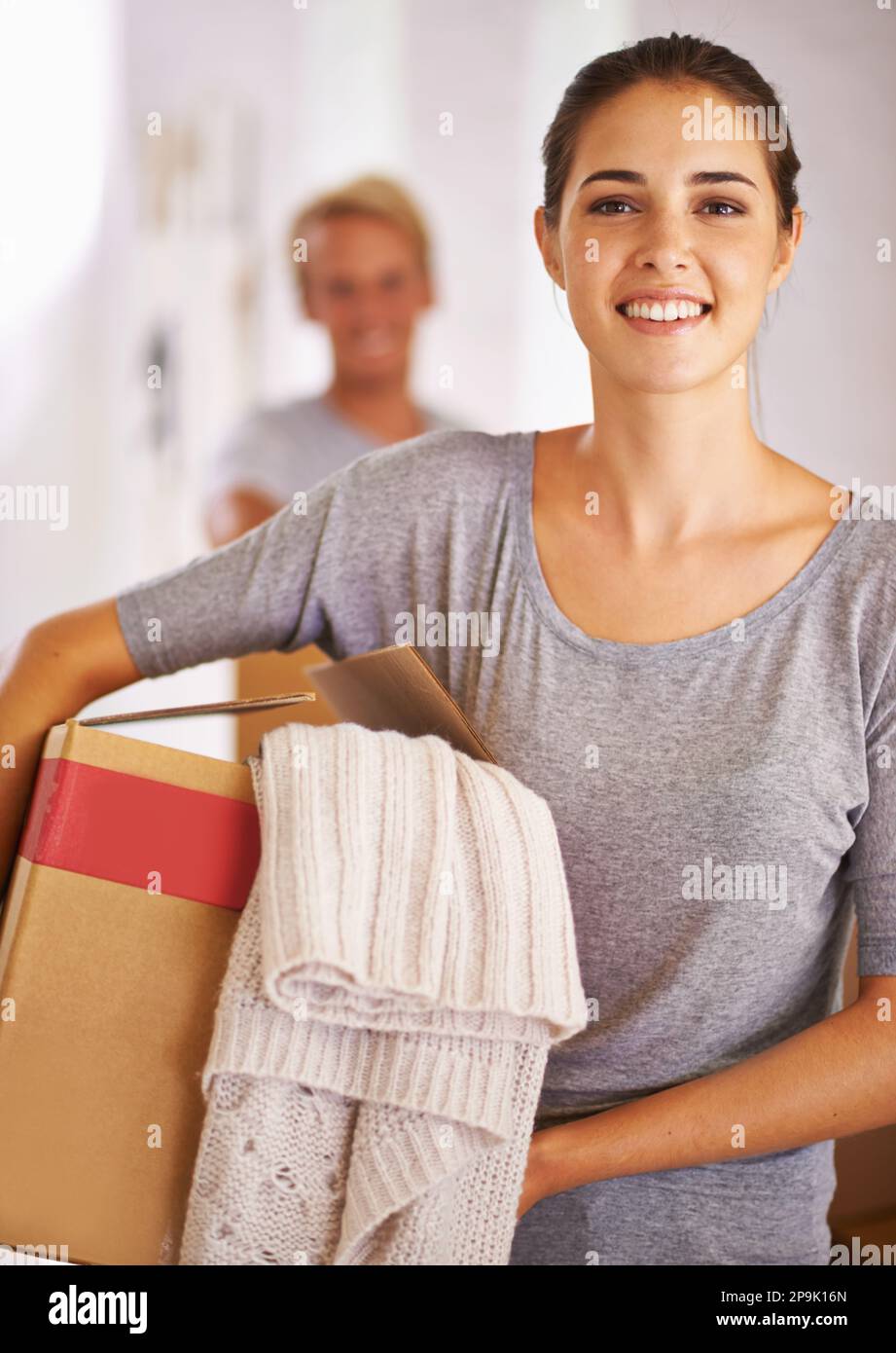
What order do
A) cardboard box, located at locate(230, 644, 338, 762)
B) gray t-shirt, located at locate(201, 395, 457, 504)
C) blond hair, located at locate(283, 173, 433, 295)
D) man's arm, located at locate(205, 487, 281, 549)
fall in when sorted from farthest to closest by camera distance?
blond hair, located at locate(283, 173, 433, 295) < gray t-shirt, located at locate(201, 395, 457, 504) < man's arm, located at locate(205, 487, 281, 549) < cardboard box, located at locate(230, 644, 338, 762)

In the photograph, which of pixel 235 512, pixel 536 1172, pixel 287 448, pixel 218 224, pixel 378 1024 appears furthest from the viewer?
pixel 218 224

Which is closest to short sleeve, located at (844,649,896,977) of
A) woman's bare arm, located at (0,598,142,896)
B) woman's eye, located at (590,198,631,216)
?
woman's eye, located at (590,198,631,216)

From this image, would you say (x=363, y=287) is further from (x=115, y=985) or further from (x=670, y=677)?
(x=115, y=985)

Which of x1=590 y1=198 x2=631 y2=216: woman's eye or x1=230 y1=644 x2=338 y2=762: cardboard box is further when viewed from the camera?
x1=230 y1=644 x2=338 y2=762: cardboard box

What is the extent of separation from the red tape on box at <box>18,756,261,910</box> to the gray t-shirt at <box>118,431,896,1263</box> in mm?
244

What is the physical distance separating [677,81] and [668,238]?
120 millimetres

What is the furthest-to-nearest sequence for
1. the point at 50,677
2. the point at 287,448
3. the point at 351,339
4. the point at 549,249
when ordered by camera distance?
the point at 351,339, the point at 287,448, the point at 549,249, the point at 50,677

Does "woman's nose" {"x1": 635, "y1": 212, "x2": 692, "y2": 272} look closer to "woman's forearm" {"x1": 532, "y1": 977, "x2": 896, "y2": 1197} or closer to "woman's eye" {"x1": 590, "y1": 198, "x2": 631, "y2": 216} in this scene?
"woman's eye" {"x1": 590, "y1": 198, "x2": 631, "y2": 216}

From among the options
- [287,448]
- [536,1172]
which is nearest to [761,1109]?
[536,1172]

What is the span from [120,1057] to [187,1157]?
0.23ft

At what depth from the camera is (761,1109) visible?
0.89 metres

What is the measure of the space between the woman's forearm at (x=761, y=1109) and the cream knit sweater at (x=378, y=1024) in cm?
12

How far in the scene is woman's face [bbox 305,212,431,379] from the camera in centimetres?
240

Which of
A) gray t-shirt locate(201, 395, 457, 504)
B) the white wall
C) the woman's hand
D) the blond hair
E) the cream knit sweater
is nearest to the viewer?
the cream knit sweater
